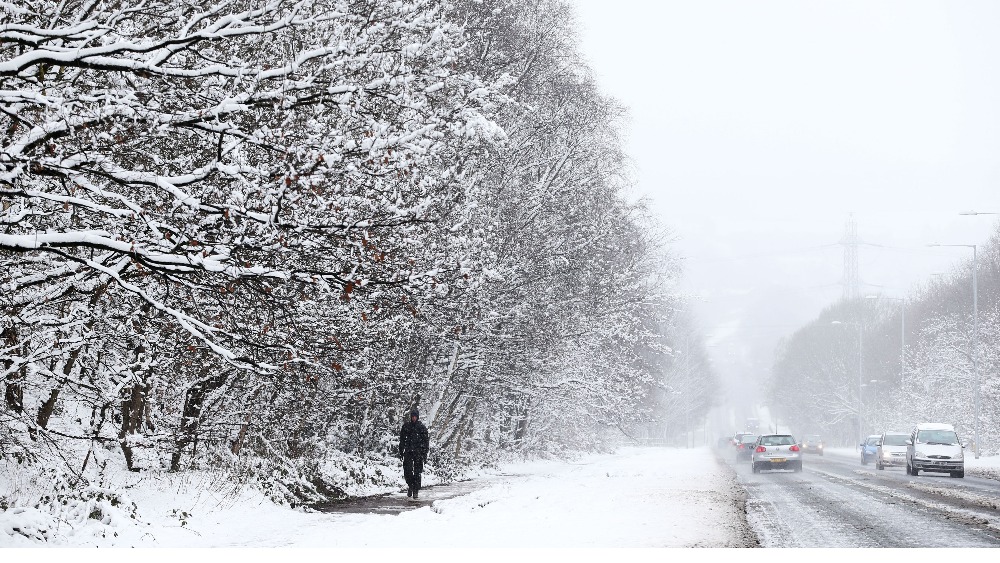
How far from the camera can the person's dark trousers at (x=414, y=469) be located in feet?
58.0

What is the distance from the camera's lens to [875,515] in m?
15.5

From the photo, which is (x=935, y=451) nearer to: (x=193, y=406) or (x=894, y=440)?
(x=894, y=440)

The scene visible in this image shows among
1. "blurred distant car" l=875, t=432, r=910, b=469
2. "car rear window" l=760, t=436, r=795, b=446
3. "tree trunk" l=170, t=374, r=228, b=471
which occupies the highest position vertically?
"tree trunk" l=170, t=374, r=228, b=471

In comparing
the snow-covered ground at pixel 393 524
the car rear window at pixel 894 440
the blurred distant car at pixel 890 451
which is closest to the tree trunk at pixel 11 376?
the snow-covered ground at pixel 393 524

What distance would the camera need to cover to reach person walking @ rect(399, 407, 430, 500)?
1777cm

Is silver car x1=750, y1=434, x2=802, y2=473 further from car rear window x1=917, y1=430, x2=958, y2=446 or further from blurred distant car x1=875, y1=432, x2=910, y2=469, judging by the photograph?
blurred distant car x1=875, y1=432, x2=910, y2=469

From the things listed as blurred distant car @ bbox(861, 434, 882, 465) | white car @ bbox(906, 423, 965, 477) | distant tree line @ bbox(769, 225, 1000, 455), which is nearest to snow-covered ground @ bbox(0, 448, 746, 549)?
white car @ bbox(906, 423, 965, 477)

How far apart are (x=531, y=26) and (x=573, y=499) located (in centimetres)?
1069

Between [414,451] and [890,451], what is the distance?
27.9 metres

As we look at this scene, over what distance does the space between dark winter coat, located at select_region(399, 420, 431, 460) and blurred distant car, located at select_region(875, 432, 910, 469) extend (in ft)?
86.3

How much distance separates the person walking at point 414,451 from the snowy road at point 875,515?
550 cm

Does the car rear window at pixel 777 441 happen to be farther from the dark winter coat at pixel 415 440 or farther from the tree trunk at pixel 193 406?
the tree trunk at pixel 193 406

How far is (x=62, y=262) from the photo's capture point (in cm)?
973

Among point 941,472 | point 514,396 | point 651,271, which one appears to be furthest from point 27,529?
point 941,472
